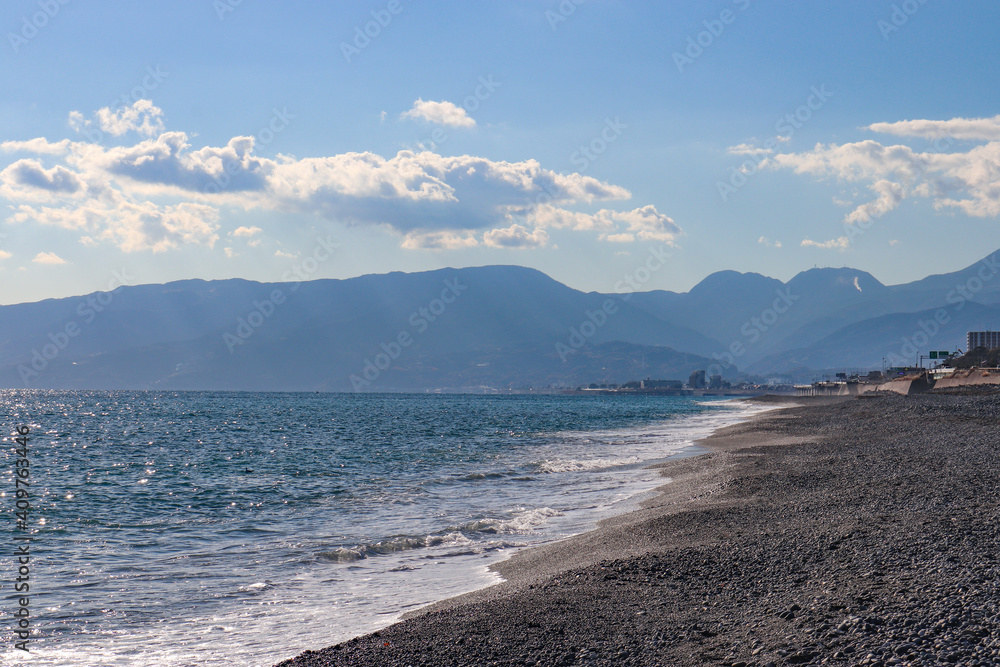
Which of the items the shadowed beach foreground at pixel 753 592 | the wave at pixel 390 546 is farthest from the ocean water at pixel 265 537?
the shadowed beach foreground at pixel 753 592

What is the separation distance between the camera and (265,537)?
643 inches

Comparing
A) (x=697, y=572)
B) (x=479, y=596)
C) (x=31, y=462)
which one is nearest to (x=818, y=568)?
(x=697, y=572)

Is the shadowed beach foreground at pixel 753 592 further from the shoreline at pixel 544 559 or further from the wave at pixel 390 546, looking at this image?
the wave at pixel 390 546

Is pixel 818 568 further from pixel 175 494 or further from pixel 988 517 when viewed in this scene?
pixel 175 494

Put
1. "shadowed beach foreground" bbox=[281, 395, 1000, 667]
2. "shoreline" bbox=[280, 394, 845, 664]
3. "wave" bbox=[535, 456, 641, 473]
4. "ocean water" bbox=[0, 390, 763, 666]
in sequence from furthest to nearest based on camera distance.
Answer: "wave" bbox=[535, 456, 641, 473]
"shoreline" bbox=[280, 394, 845, 664]
"ocean water" bbox=[0, 390, 763, 666]
"shadowed beach foreground" bbox=[281, 395, 1000, 667]

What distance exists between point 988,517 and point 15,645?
1408cm

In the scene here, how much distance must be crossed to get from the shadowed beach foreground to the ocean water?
5.53ft

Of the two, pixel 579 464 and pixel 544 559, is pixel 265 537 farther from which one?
pixel 579 464

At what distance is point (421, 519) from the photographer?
A: 1830 centimetres

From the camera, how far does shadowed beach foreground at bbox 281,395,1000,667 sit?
6.64 metres

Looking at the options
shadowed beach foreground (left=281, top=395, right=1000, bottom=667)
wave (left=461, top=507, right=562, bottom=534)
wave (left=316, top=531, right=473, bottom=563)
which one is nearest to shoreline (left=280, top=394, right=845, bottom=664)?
shadowed beach foreground (left=281, top=395, right=1000, bottom=667)

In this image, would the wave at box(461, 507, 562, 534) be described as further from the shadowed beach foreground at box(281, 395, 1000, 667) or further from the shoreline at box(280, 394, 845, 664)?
the shadowed beach foreground at box(281, 395, 1000, 667)

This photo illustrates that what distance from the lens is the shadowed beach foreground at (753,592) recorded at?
6.64 m

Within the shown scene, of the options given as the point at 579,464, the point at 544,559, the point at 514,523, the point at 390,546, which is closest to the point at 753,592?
the point at 544,559
